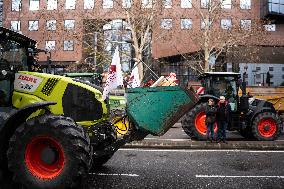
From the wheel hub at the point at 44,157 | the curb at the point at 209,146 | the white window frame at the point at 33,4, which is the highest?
the white window frame at the point at 33,4

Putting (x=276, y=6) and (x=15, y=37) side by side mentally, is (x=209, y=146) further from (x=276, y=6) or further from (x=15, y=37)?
(x=276, y=6)

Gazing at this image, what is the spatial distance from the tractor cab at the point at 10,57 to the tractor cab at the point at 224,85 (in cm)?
828

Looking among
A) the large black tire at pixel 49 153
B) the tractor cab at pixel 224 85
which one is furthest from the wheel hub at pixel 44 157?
the tractor cab at pixel 224 85

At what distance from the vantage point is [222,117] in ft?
44.1

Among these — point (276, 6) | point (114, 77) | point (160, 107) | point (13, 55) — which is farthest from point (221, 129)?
point (276, 6)

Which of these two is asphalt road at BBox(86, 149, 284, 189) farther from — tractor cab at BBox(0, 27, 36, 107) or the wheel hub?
tractor cab at BBox(0, 27, 36, 107)

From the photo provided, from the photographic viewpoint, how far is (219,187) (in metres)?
6.91

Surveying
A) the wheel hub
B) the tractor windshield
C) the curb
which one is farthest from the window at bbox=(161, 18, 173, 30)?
the wheel hub

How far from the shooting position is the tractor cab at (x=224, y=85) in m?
14.5

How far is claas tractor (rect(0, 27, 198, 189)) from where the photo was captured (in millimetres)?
5941

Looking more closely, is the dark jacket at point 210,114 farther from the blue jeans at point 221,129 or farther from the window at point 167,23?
the window at point 167,23

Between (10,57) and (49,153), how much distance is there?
228 centimetres

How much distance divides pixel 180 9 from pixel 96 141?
1643 inches

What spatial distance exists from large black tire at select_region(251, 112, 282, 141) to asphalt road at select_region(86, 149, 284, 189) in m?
2.61
